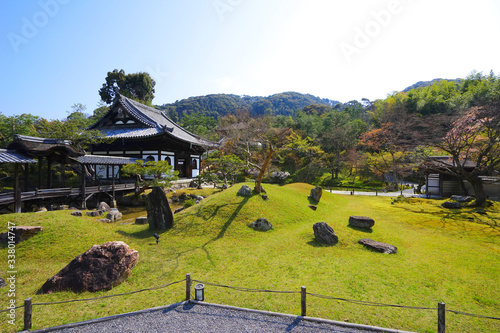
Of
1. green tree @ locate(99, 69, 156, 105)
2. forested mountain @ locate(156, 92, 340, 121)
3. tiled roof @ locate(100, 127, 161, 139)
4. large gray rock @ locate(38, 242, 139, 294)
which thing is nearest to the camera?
large gray rock @ locate(38, 242, 139, 294)

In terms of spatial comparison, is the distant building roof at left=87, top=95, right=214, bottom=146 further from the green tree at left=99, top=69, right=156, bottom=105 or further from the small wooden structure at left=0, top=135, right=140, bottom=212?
the green tree at left=99, top=69, right=156, bottom=105

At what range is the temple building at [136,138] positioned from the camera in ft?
76.3

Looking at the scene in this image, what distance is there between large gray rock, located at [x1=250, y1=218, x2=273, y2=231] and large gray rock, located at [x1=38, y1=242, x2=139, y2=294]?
5833 millimetres

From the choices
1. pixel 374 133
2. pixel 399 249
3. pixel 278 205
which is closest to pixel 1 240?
pixel 278 205

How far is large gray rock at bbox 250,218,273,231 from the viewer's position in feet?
35.9

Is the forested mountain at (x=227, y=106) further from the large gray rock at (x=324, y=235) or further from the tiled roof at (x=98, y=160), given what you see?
the large gray rock at (x=324, y=235)

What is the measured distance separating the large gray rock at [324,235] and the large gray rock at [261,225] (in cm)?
251

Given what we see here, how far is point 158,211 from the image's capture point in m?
11.0

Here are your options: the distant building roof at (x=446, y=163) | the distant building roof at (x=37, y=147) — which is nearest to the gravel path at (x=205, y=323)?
the distant building roof at (x=37, y=147)

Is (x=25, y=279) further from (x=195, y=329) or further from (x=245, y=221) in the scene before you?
(x=245, y=221)

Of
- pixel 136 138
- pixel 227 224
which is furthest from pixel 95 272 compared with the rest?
pixel 136 138

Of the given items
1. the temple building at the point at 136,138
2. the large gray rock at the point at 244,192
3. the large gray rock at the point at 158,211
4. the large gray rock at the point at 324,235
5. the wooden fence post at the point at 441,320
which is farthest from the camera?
the temple building at the point at 136,138

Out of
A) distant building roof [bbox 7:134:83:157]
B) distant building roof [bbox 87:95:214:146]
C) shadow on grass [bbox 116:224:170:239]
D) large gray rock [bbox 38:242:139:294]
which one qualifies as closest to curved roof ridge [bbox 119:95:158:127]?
distant building roof [bbox 87:95:214:146]

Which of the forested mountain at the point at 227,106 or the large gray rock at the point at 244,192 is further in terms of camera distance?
the forested mountain at the point at 227,106
